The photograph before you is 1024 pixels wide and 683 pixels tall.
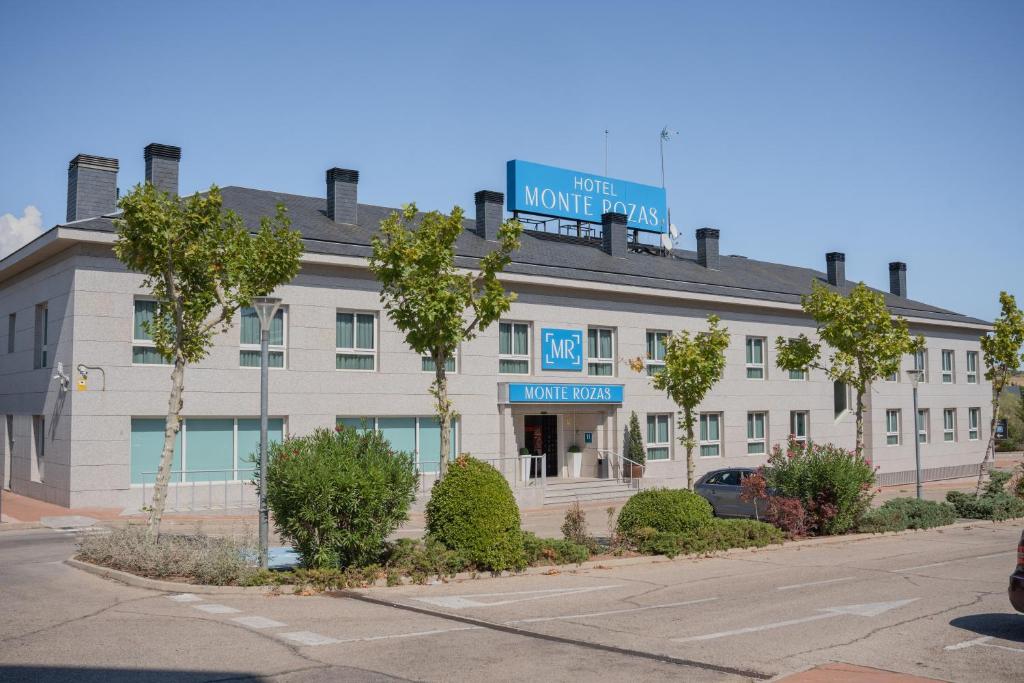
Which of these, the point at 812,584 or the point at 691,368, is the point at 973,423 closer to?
the point at 691,368

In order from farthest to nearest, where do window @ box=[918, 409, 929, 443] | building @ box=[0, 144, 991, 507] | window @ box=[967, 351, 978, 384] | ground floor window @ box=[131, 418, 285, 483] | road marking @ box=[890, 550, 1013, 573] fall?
window @ box=[967, 351, 978, 384] < window @ box=[918, 409, 929, 443] < ground floor window @ box=[131, 418, 285, 483] < building @ box=[0, 144, 991, 507] < road marking @ box=[890, 550, 1013, 573]

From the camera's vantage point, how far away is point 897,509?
22.6 metres

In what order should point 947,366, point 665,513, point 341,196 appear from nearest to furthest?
point 665,513
point 341,196
point 947,366

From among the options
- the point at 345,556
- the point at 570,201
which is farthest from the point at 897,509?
the point at 570,201

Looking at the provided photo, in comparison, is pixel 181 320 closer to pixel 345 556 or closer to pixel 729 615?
pixel 345 556

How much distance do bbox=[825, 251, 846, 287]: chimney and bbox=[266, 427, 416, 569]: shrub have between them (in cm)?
3856

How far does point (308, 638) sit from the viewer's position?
994cm

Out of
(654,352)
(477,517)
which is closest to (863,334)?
(654,352)

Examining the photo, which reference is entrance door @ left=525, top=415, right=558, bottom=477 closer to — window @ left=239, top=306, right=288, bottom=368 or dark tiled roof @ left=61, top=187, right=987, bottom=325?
dark tiled roof @ left=61, top=187, right=987, bottom=325

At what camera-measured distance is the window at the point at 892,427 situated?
145 ft

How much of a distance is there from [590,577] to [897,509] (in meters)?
11.2

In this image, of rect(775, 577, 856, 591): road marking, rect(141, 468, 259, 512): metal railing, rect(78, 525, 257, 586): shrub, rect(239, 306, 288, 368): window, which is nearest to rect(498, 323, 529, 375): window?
rect(239, 306, 288, 368): window

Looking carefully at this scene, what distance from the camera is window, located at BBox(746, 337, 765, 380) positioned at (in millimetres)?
37812

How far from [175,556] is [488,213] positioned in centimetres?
2222
